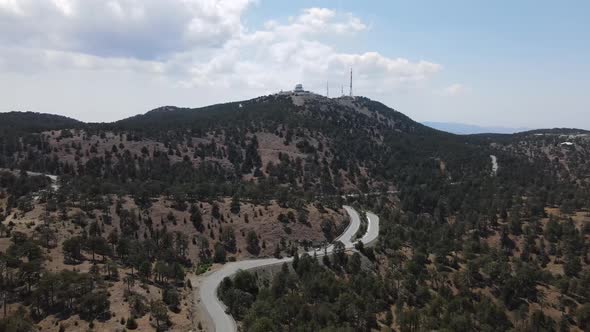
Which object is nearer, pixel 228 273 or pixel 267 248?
pixel 228 273

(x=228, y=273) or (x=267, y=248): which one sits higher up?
(x=228, y=273)

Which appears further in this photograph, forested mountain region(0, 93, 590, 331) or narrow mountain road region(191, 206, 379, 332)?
forested mountain region(0, 93, 590, 331)

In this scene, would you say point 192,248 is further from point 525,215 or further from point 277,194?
point 525,215

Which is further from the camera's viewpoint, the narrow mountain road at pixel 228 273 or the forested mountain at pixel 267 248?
the forested mountain at pixel 267 248
